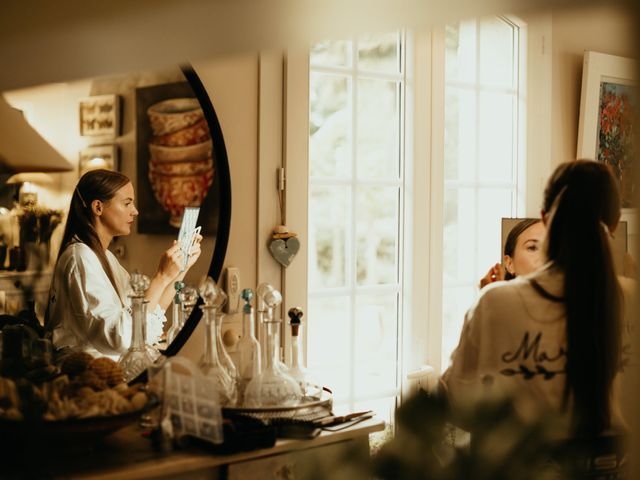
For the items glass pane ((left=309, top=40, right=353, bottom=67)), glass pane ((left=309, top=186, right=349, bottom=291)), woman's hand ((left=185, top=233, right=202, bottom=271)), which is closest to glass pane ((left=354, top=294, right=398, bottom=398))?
glass pane ((left=309, top=186, right=349, bottom=291))

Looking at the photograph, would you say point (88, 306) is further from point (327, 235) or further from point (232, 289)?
point (327, 235)

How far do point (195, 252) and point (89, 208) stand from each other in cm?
34

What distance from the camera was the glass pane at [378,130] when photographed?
2803 millimetres

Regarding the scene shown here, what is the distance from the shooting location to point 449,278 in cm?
307

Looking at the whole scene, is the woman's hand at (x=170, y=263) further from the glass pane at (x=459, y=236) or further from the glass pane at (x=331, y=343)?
the glass pane at (x=459, y=236)

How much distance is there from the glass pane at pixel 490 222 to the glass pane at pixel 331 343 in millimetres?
715

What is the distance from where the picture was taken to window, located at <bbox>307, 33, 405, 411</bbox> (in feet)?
8.77

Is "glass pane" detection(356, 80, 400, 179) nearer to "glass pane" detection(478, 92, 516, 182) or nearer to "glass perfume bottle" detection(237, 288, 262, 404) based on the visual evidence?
"glass pane" detection(478, 92, 516, 182)

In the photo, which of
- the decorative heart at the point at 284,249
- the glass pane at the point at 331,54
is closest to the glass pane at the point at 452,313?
the decorative heart at the point at 284,249

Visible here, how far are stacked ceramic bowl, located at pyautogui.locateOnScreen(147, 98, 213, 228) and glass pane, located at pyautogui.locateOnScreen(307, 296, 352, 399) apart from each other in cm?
59

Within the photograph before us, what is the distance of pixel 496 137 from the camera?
320 cm

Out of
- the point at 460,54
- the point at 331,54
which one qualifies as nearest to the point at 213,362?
the point at 331,54

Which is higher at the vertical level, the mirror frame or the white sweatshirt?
the mirror frame

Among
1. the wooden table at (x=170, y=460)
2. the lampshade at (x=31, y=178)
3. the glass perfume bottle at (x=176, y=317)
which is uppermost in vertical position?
the lampshade at (x=31, y=178)
